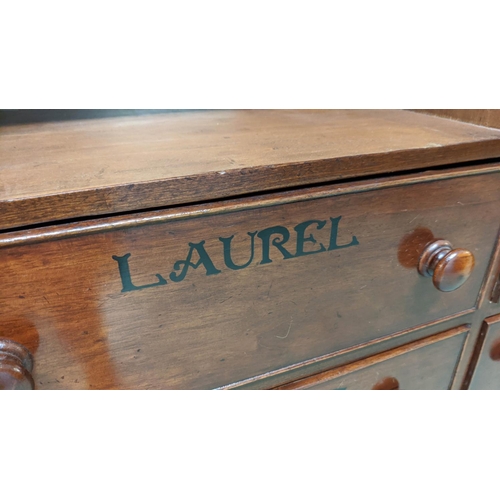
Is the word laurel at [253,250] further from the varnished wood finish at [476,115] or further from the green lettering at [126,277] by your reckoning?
the varnished wood finish at [476,115]

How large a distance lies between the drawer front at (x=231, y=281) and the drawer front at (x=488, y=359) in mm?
142

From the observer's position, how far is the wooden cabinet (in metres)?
0.40

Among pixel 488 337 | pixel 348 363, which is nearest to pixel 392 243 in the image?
pixel 348 363

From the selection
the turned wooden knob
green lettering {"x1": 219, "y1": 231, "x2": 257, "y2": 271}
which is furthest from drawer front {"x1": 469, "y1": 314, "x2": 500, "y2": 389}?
the turned wooden knob

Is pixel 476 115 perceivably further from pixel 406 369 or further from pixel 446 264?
pixel 406 369

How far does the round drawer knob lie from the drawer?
17 centimetres

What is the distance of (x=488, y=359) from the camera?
2.39 feet

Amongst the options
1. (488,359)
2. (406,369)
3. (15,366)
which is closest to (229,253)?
(15,366)

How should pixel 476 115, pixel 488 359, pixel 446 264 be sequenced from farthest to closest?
1. pixel 488 359
2. pixel 476 115
3. pixel 446 264

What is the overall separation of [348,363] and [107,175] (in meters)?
0.44

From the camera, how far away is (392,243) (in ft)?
1.74

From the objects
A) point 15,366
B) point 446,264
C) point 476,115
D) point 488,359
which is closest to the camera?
point 15,366

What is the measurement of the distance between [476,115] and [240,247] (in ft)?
1.49

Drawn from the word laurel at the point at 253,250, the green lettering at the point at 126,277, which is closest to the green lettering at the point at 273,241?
the word laurel at the point at 253,250
